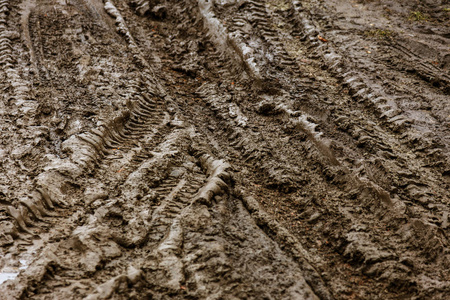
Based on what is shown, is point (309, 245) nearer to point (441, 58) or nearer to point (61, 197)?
point (61, 197)

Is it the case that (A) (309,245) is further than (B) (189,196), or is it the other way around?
(B) (189,196)

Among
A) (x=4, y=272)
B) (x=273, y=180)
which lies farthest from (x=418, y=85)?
(x=4, y=272)

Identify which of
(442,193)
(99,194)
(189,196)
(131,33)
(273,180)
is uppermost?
(131,33)

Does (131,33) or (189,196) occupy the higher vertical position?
(131,33)

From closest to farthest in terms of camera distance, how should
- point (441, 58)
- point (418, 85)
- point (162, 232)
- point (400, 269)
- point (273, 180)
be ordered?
1. point (400, 269)
2. point (162, 232)
3. point (273, 180)
4. point (418, 85)
5. point (441, 58)

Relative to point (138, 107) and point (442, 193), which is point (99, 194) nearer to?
point (138, 107)

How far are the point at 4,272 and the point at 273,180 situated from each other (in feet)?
5.87

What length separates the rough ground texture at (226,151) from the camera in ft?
5.90

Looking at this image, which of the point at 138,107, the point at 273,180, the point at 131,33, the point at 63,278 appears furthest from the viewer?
the point at 131,33

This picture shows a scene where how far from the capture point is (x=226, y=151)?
9.23 feet

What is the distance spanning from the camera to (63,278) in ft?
5.43

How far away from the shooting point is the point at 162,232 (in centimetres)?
197

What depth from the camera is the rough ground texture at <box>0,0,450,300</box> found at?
180 centimetres

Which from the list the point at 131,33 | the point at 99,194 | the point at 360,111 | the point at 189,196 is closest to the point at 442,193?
the point at 360,111
